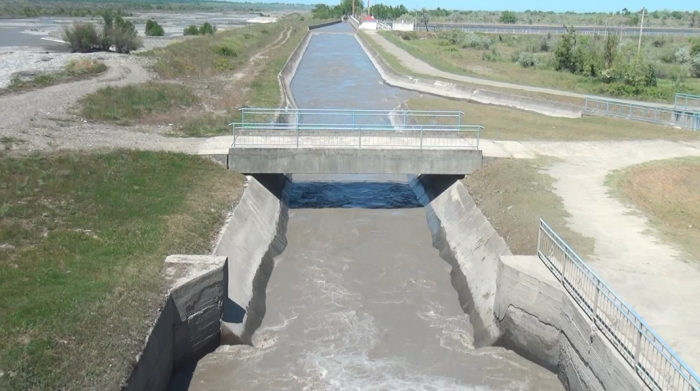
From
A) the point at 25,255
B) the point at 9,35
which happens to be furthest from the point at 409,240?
the point at 9,35

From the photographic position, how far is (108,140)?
22.7m

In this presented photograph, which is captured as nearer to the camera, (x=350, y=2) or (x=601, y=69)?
(x=601, y=69)

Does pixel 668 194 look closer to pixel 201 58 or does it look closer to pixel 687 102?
pixel 687 102

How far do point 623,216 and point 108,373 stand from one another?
12.3 m

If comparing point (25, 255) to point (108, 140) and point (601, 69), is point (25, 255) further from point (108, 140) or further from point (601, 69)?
point (601, 69)

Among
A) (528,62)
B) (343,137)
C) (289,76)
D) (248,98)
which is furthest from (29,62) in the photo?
(528,62)

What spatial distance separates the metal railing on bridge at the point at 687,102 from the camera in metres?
31.6

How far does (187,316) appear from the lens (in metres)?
12.7

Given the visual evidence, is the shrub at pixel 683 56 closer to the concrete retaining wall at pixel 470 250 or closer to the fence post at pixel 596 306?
the concrete retaining wall at pixel 470 250

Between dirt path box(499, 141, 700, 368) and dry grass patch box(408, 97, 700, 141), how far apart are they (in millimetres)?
3589

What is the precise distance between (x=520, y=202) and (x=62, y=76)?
29253mm

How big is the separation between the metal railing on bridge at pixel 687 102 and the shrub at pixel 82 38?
46.2 meters

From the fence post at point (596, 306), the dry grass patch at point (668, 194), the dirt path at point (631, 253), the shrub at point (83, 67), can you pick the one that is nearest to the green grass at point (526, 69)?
the dry grass patch at point (668, 194)

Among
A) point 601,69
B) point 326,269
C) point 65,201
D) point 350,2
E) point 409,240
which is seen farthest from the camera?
point 350,2
